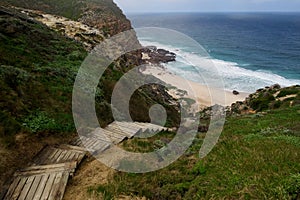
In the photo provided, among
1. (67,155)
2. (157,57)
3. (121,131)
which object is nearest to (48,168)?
(67,155)

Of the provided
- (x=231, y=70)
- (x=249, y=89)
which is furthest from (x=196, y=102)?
(x=231, y=70)

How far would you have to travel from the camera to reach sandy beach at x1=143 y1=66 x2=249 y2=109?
136 ft

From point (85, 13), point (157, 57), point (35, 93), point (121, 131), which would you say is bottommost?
point (157, 57)

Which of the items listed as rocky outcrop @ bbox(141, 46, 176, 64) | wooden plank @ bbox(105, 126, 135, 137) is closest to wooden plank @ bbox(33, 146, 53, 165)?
wooden plank @ bbox(105, 126, 135, 137)

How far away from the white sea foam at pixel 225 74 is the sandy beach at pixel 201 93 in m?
2.66

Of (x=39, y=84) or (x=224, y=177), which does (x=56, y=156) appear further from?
(x=224, y=177)

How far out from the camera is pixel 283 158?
7.26 metres

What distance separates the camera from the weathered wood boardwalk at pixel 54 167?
6.14 meters

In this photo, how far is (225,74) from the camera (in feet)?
183

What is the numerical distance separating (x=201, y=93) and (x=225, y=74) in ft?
42.4

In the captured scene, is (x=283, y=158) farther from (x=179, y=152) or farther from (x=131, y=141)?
(x=131, y=141)

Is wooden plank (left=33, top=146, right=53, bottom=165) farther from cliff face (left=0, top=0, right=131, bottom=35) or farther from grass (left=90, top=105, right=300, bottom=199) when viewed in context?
cliff face (left=0, top=0, right=131, bottom=35)

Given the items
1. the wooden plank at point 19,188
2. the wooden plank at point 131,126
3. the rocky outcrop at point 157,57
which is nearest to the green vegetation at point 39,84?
the wooden plank at point 131,126

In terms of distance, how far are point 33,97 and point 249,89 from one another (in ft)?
143
